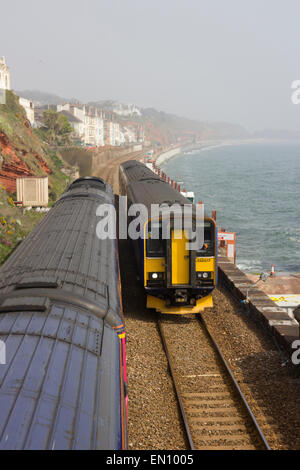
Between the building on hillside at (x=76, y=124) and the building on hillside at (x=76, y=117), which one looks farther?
the building on hillside at (x=76, y=117)

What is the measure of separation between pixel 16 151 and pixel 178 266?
23.6m

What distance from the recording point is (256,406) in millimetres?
9133

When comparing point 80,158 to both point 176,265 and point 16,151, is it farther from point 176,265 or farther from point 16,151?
point 176,265

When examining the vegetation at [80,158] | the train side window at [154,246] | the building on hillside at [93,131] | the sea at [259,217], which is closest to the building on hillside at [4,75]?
the vegetation at [80,158]

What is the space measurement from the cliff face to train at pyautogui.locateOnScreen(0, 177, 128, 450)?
67.1ft

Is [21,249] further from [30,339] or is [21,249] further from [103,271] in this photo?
[30,339]

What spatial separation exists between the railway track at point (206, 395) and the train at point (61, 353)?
314 cm

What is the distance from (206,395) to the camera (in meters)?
9.60

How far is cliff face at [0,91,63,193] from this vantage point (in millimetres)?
28672

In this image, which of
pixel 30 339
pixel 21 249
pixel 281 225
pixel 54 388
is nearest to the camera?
pixel 54 388

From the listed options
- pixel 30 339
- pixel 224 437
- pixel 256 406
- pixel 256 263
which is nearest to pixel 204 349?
pixel 256 406

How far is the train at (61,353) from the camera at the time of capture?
158 inches

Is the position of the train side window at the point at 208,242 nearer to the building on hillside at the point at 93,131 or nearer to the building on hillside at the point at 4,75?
the building on hillside at the point at 4,75
